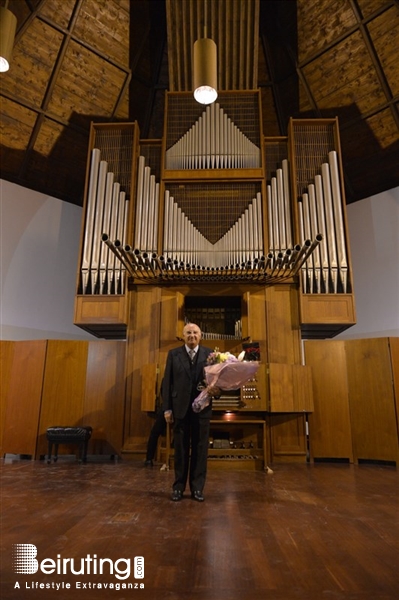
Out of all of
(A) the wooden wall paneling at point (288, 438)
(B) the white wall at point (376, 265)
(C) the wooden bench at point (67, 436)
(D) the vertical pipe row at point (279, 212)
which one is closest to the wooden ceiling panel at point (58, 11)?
(D) the vertical pipe row at point (279, 212)

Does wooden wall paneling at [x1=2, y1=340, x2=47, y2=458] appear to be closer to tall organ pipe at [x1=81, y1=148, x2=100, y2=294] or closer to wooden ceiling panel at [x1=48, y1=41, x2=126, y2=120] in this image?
tall organ pipe at [x1=81, y1=148, x2=100, y2=294]

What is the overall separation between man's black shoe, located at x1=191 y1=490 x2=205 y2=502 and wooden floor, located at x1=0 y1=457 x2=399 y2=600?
0.17 ft

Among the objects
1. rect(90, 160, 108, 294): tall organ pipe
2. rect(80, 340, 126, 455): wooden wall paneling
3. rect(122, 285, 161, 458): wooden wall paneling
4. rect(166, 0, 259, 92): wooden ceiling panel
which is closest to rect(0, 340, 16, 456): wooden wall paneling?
rect(80, 340, 126, 455): wooden wall paneling

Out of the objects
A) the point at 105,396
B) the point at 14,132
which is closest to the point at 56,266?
the point at 14,132

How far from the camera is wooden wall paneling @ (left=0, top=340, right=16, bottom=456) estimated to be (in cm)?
684

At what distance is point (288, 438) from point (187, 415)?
10.6ft

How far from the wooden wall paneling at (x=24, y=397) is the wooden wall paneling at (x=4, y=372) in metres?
0.05

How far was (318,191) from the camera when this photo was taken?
767 cm

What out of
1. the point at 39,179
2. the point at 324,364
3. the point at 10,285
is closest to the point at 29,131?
the point at 39,179

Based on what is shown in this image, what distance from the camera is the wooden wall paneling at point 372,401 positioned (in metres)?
6.20

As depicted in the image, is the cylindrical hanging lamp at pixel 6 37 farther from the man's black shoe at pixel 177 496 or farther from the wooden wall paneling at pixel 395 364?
the wooden wall paneling at pixel 395 364

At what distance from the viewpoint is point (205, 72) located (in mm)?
3727

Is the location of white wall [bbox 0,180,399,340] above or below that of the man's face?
above

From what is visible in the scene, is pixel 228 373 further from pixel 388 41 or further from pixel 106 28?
pixel 106 28
